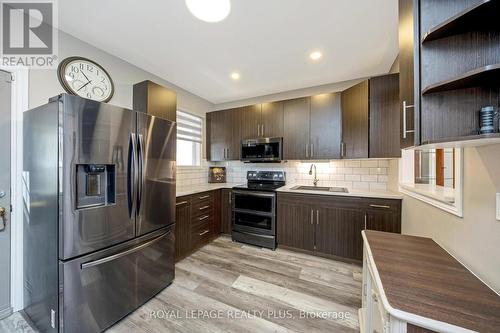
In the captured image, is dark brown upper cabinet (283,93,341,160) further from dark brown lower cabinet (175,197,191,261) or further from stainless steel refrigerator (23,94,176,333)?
stainless steel refrigerator (23,94,176,333)

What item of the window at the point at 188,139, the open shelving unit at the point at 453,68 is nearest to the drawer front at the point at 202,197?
the window at the point at 188,139

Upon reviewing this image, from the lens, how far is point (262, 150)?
3.31 metres

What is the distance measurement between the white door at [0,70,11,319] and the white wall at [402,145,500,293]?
327cm

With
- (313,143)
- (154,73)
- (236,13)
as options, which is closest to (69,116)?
(236,13)

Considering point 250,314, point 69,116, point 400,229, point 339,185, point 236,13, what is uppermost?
point 236,13

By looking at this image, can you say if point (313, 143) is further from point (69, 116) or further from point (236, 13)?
point (69, 116)

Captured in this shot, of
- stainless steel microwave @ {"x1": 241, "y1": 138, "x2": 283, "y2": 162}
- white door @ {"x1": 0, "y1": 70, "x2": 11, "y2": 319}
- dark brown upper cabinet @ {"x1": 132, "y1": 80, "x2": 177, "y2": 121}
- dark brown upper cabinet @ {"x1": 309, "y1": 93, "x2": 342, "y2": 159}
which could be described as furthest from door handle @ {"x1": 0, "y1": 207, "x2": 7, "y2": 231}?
dark brown upper cabinet @ {"x1": 309, "y1": 93, "x2": 342, "y2": 159}

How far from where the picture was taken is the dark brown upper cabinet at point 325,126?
111 inches

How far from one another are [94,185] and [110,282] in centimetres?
77

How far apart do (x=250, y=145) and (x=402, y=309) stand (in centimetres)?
288

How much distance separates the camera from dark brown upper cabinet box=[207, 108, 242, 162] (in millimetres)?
3572

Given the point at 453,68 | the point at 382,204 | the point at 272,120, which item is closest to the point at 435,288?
the point at 453,68

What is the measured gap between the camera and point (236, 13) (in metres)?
1.66

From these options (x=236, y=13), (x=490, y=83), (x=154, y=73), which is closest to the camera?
(x=490, y=83)
